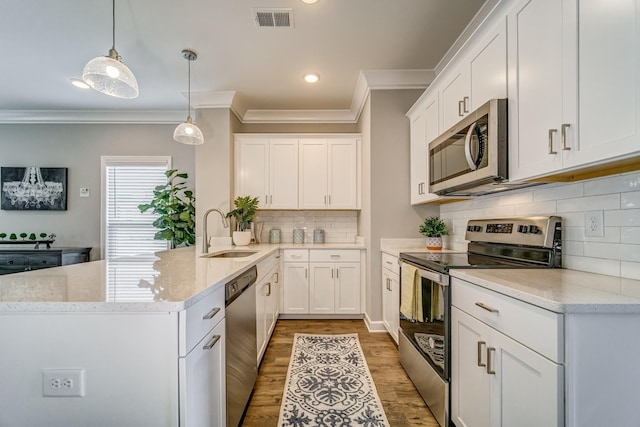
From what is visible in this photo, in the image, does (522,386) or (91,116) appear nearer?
(522,386)

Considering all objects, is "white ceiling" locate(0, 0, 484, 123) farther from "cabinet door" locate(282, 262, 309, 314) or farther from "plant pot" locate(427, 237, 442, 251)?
"cabinet door" locate(282, 262, 309, 314)

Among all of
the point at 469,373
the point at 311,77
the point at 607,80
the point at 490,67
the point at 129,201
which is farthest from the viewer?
the point at 129,201

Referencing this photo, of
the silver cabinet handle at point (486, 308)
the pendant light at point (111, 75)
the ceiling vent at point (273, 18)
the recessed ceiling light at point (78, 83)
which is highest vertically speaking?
the ceiling vent at point (273, 18)

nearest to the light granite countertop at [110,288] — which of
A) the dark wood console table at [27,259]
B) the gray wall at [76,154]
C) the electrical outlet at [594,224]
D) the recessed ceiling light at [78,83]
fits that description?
the electrical outlet at [594,224]

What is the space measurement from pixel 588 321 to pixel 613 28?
3.25 feet

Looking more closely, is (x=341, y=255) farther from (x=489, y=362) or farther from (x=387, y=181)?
(x=489, y=362)

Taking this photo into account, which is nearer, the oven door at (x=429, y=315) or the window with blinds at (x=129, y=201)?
the oven door at (x=429, y=315)

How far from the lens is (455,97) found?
212 centimetres

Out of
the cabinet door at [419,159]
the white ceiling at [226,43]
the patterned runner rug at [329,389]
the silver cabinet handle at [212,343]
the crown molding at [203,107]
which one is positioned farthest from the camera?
the crown molding at [203,107]

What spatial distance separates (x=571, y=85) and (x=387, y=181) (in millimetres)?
1992

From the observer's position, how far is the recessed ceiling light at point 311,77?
310 cm

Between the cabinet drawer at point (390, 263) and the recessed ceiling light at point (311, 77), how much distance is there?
6.50 feet

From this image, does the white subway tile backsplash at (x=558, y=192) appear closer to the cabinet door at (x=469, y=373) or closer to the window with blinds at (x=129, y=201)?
the cabinet door at (x=469, y=373)

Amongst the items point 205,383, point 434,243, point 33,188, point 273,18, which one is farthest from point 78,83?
point 434,243
